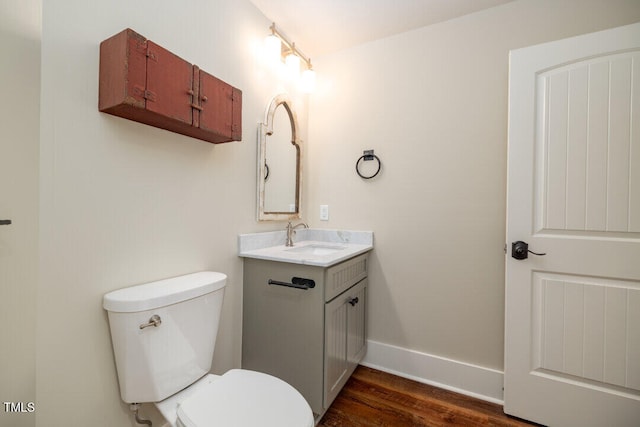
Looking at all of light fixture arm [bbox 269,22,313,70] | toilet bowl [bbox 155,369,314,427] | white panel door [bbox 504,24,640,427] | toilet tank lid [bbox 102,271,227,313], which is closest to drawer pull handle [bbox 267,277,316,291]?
toilet tank lid [bbox 102,271,227,313]

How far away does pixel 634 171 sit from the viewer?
131 centimetres

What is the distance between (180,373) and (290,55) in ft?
6.39

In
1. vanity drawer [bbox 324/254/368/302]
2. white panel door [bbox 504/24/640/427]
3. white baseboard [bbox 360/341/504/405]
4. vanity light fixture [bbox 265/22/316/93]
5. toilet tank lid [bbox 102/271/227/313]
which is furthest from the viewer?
vanity light fixture [bbox 265/22/316/93]

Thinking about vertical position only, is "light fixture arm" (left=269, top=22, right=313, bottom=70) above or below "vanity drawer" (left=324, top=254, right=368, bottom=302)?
above

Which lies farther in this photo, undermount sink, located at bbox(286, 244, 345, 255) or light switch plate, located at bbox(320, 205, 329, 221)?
light switch plate, located at bbox(320, 205, 329, 221)

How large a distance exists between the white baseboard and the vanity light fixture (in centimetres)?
198

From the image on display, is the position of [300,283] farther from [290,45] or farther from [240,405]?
[290,45]

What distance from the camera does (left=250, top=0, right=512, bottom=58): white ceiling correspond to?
1704 mm

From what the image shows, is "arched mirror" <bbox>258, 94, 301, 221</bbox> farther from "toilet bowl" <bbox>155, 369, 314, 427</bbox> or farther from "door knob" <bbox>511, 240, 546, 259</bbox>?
"door knob" <bbox>511, 240, 546, 259</bbox>

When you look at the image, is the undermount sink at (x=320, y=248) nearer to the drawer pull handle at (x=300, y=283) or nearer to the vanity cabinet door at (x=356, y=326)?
the vanity cabinet door at (x=356, y=326)

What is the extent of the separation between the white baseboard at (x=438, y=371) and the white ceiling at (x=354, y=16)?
2.19 metres

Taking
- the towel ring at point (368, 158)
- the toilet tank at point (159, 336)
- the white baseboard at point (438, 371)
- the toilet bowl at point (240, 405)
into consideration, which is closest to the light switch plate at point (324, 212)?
the towel ring at point (368, 158)

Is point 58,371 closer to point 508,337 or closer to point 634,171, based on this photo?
point 508,337

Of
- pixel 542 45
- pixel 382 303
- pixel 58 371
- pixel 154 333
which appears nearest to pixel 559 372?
pixel 382 303
